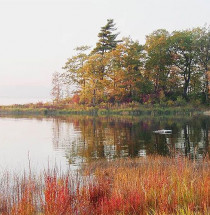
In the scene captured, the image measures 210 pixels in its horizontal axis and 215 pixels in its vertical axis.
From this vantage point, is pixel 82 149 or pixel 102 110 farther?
pixel 102 110

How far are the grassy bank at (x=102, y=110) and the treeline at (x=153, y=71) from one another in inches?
115

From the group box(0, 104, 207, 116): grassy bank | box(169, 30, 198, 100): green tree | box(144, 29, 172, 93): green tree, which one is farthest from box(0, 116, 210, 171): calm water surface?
box(169, 30, 198, 100): green tree

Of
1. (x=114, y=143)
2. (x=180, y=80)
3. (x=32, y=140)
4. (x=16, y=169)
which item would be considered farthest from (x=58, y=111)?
(x=16, y=169)

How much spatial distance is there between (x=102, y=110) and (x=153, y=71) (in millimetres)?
13867

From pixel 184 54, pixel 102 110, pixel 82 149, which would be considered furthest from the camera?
pixel 184 54

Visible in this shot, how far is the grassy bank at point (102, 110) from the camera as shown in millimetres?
52625

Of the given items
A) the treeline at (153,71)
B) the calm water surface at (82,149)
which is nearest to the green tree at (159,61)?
the treeline at (153,71)

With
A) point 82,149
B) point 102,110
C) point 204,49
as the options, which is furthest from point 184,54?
point 82,149

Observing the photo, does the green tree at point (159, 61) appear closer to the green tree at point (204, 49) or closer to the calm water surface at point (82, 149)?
the green tree at point (204, 49)

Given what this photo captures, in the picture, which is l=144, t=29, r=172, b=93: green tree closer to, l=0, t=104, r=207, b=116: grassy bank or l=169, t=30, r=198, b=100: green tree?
l=169, t=30, r=198, b=100: green tree

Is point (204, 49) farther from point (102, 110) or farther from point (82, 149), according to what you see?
point (82, 149)

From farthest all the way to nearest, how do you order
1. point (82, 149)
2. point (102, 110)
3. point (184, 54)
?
point (184, 54) < point (102, 110) < point (82, 149)

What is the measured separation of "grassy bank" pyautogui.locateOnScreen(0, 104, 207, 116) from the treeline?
2.93 metres

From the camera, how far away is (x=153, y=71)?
60938mm
